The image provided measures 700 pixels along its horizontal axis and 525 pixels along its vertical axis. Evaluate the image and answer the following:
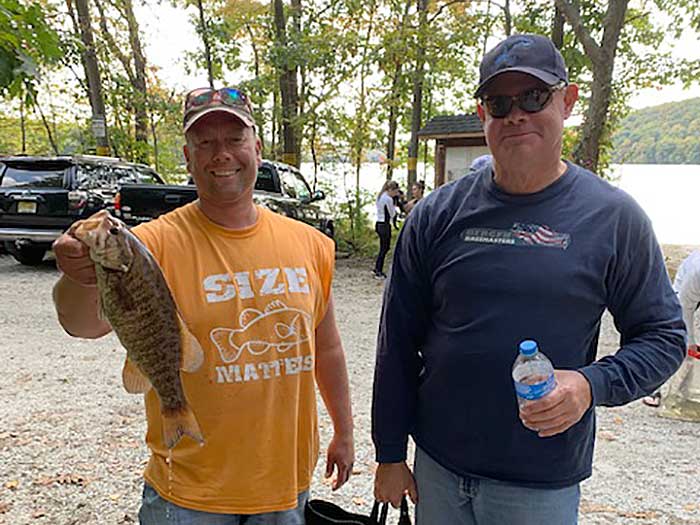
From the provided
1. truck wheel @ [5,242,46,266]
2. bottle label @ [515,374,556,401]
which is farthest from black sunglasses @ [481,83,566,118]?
truck wheel @ [5,242,46,266]

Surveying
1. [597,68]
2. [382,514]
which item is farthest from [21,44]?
[597,68]

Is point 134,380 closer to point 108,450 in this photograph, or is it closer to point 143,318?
point 143,318

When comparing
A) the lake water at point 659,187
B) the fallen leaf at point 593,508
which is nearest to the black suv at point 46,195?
the lake water at point 659,187

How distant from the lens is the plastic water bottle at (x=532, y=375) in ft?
4.99

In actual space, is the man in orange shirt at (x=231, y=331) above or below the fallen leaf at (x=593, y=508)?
above

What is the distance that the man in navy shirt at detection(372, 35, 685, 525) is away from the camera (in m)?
1.68

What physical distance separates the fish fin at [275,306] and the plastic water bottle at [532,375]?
0.78 metres

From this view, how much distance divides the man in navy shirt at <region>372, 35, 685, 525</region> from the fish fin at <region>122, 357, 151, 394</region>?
926mm

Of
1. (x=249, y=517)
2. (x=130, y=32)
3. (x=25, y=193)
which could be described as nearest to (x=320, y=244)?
(x=249, y=517)

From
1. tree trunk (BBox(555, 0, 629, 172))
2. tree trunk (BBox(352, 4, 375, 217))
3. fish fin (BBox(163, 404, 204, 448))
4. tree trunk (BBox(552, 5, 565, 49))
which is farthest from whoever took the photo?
tree trunk (BBox(352, 4, 375, 217))

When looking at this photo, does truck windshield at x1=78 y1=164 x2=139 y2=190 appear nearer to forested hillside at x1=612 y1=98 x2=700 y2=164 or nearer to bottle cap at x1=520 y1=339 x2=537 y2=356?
bottle cap at x1=520 y1=339 x2=537 y2=356

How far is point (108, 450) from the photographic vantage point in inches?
165

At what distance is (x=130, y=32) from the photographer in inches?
742

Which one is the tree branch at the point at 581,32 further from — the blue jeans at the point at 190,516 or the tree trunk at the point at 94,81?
the tree trunk at the point at 94,81
